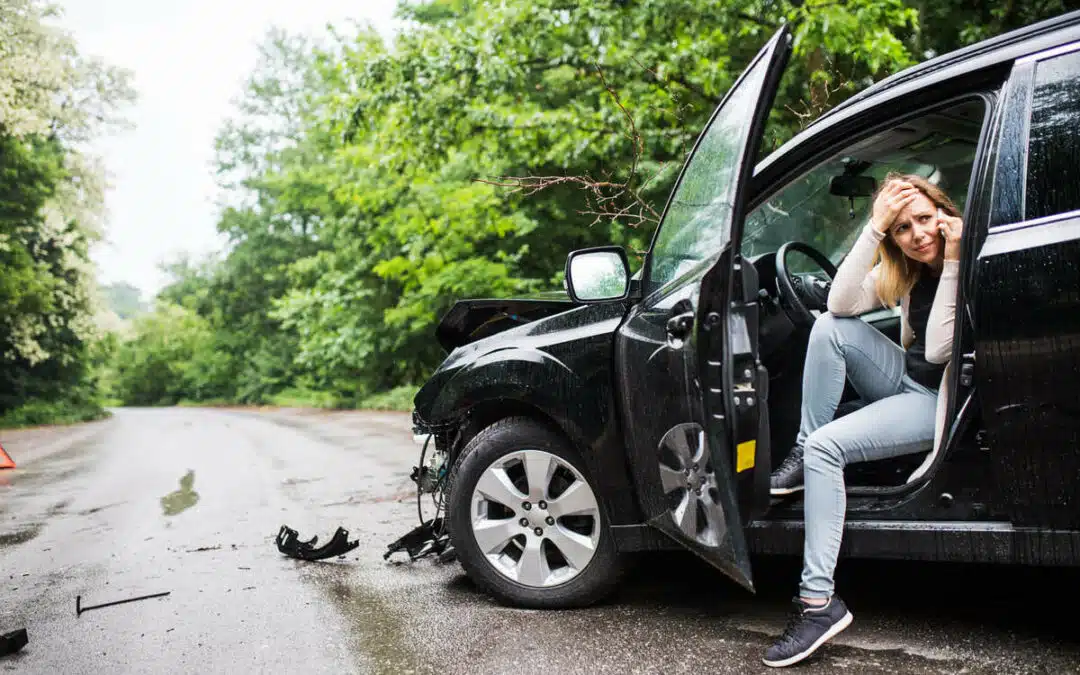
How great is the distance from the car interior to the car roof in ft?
0.39

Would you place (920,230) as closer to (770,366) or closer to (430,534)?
(770,366)

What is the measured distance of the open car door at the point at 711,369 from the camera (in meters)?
2.81

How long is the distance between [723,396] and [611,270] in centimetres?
99

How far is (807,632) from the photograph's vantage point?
298cm

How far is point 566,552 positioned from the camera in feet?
12.1

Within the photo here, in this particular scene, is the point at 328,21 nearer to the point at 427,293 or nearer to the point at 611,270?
the point at 427,293

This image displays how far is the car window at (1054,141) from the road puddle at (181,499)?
646cm

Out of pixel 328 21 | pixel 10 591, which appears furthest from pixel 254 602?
pixel 328 21

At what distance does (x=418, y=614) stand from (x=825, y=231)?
255 cm

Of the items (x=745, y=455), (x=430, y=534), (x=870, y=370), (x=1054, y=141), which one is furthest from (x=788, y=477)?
(x=430, y=534)

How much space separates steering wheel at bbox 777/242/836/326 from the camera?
381 cm

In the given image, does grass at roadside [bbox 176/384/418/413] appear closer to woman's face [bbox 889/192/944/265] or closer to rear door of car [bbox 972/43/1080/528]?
woman's face [bbox 889/192/944/265]

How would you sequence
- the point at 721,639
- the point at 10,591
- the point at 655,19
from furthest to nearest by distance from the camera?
1. the point at 655,19
2. the point at 10,591
3. the point at 721,639

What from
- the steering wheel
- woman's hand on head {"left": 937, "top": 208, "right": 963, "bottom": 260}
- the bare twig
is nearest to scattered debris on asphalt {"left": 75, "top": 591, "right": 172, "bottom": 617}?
the steering wheel
